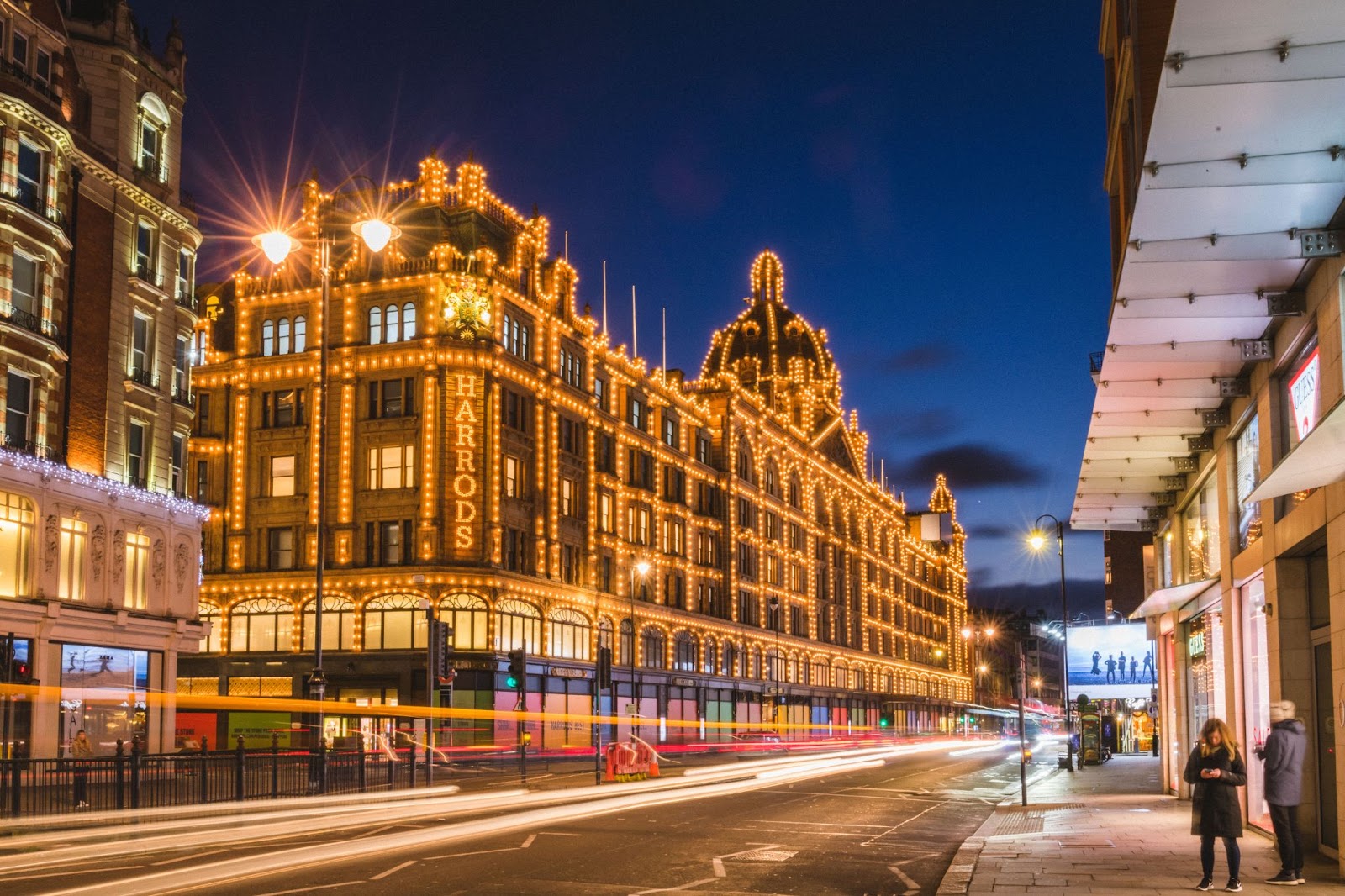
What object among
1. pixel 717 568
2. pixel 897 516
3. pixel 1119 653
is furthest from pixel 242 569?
pixel 897 516

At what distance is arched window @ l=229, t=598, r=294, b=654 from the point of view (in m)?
58.4

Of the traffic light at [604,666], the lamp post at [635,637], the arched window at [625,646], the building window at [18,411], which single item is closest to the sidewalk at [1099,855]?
the traffic light at [604,666]

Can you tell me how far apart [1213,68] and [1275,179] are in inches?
95.1

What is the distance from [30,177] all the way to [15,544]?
9.93 m

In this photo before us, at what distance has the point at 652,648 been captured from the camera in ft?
236

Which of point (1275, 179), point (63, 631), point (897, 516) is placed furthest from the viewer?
point (897, 516)

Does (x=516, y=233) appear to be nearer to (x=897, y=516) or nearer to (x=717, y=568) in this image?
(x=717, y=568)

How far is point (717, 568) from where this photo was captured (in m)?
81.9

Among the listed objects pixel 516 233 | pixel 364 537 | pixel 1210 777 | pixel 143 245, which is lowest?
pixel 1210 777

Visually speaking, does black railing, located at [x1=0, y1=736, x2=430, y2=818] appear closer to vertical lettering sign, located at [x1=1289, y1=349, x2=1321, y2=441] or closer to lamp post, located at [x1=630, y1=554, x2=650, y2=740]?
vertical lettering sign, located at [x1=1289, y1=349, x2=1321, y2=441]

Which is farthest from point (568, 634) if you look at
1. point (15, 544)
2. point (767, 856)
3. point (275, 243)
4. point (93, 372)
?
point (767, 856)

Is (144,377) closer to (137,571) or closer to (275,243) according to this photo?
(137,571)

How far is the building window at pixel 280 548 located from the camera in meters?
58.9

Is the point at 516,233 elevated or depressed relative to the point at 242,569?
elevated
